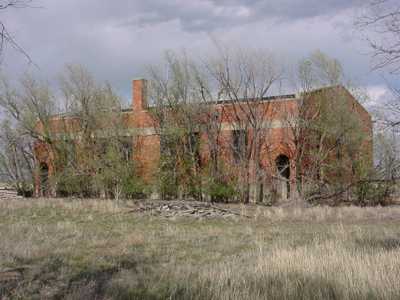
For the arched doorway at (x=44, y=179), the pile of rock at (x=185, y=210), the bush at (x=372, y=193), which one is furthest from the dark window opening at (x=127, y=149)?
the bush at (x=372, y=193)

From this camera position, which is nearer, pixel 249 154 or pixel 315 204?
pixel 315 204

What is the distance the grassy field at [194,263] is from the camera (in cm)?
673

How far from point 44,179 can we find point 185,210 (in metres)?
17.9

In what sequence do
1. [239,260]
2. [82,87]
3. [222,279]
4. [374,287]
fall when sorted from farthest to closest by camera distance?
[82,87] → [239,260] → [222,279] → [374,287]

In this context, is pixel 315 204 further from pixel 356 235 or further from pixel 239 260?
pixel 239 260

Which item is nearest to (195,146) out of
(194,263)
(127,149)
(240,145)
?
(240,145)

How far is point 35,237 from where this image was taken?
1230cm

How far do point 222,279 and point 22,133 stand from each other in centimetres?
3027

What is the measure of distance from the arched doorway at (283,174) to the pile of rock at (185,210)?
742 cm

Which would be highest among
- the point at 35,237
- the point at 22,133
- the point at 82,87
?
the point at 82,87

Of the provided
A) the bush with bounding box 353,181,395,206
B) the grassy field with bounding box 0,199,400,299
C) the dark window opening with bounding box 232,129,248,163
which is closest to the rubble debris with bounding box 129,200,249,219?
the grassy field with bounding box 0,199,400,299

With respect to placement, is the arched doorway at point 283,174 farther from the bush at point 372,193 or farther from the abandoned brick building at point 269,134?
the bush at point 372,193

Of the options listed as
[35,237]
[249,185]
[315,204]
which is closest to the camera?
[35,237]

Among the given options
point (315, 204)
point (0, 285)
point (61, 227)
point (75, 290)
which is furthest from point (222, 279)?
point (315, 204)
